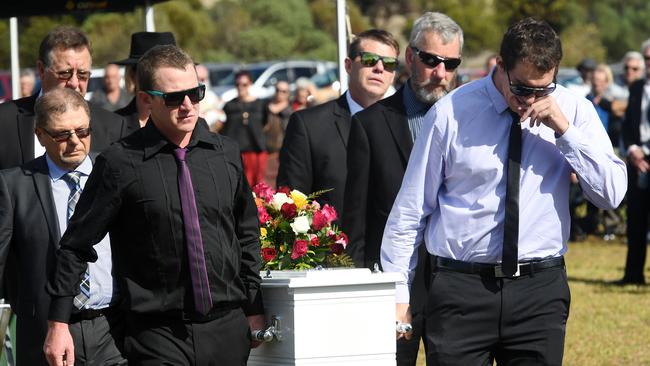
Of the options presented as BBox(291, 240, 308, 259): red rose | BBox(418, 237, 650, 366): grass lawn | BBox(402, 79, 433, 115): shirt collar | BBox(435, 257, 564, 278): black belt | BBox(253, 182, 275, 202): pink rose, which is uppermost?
BBox(402, 79, 433, 115): shirt collar

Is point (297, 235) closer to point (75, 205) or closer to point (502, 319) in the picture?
point (75, 205)

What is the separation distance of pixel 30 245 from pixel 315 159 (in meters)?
2.32

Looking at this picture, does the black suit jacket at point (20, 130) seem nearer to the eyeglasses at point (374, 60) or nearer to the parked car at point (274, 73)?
the eyeglasses at point (374, 60)

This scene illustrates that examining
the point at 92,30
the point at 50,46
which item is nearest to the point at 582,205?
→ the point at 50,46

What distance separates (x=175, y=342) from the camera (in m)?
5.02

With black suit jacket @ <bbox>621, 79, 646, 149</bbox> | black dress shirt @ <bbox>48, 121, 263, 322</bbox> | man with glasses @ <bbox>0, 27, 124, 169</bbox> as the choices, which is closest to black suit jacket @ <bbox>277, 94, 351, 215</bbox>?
man with glasses @ <bbox>0, 27, 124, 169</bbox>

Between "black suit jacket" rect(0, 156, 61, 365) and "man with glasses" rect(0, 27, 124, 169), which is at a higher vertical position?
"man with glasses" rect(0, 27, 124, 169)

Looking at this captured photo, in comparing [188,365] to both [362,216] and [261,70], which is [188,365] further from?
[261,70]

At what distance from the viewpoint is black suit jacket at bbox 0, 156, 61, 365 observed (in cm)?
583

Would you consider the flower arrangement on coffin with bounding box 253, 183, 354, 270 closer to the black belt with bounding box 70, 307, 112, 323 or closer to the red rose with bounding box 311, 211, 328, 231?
the red rose with bounding box 311, 211, 328, 231

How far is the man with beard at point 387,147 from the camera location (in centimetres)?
675

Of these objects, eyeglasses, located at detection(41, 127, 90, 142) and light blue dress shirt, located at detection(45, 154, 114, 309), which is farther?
eyeglasses, located at detection(41, 127, 90, 142)

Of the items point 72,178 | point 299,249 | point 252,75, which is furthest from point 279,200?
point 252,75

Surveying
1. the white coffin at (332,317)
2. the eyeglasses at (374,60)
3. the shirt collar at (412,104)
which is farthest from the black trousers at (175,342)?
the eyeglasses at (374,60)
